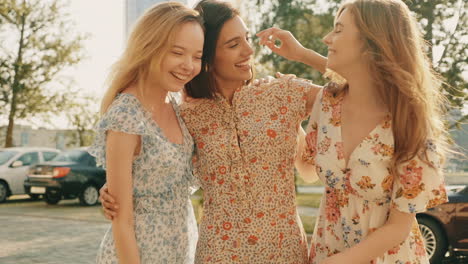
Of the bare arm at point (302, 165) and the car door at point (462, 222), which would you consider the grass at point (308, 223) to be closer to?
the car door at point (462, 222)

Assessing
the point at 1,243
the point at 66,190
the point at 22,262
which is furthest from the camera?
the point at 66,190

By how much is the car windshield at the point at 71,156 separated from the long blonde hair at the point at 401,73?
43.9 ft

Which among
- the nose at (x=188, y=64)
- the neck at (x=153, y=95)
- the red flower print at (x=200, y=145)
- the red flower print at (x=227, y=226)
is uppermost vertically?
the nose at (x=188, y=64)

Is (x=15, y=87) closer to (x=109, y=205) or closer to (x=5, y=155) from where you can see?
(x=5, y=155)

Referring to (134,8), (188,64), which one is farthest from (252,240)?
(134,8)

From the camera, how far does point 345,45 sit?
235 cm

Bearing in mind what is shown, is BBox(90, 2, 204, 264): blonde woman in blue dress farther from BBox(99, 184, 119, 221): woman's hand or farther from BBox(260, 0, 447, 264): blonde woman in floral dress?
BBox(260, 0, 447, 264): blonde woman in floral dress

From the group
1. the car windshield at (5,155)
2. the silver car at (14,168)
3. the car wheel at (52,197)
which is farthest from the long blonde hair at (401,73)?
the car windshield at (5,155)

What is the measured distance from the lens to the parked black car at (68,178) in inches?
565

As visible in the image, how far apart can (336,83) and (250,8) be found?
1126 centimetres

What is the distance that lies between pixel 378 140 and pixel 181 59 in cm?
93

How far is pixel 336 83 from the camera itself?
261 cm

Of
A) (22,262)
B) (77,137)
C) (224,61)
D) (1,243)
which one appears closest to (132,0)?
(224,61)

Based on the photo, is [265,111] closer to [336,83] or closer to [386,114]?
[336,83]
